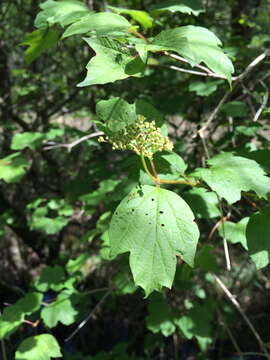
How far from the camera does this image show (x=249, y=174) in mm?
1273

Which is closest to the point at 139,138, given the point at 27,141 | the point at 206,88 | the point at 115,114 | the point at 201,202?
the point at 115,114

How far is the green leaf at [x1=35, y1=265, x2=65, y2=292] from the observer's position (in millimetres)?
2680

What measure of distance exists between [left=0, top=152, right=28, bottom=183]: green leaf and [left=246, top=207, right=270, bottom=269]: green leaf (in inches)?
71.3

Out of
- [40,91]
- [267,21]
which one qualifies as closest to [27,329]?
[40,91]

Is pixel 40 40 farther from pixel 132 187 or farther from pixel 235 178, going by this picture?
pixel 235 178

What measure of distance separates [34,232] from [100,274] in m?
0.93

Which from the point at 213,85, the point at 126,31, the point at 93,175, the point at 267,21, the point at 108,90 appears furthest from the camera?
the point at 267,21

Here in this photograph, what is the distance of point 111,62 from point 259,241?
0.78 meters

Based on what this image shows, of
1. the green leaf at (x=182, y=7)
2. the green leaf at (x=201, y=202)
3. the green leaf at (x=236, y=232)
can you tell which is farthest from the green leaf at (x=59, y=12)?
the green leaf at (x=236, y=232)

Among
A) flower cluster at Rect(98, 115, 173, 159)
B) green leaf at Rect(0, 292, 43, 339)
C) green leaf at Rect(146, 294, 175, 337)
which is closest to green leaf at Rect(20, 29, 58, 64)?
flower cluster at Rect(98, 115, 173, 159)

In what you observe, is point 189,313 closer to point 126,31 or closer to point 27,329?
point 27,329

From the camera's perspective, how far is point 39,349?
6.64 ft

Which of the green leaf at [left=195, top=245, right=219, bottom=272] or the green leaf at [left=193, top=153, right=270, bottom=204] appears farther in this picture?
the green leaf at [left=195, top=245, right=219, bottom=272]

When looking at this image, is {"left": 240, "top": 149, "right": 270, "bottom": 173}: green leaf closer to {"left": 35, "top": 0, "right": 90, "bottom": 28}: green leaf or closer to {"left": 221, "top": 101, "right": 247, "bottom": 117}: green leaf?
{"left": 221, "top": 101, "right": 247, "bottom": 117}: green leaf
